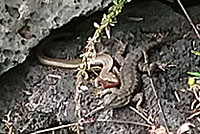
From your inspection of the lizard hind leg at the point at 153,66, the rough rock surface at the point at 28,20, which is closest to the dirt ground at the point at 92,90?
the lizard hind leg at the point at 153,66

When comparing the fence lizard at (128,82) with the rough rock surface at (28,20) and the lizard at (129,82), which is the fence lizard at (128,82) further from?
the rough rock surface at (28,20)

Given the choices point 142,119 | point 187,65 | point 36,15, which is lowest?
point 142,119

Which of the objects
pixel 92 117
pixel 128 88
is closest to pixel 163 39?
pixel 128 88

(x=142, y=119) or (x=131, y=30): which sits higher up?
(x=131, y=30)

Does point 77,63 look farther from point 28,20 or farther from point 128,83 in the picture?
point 28,20

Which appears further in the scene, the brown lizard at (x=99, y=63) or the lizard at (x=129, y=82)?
the brown lizard at (x=99, y=63)

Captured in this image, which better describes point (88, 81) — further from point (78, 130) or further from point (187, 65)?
point (187, 65)

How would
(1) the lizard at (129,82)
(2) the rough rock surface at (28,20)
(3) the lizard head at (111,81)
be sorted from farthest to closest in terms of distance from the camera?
(3) the lizard head at (111,81) < (1) the lizard at (129,82) < (2) the rough rock surface at (28,20)
